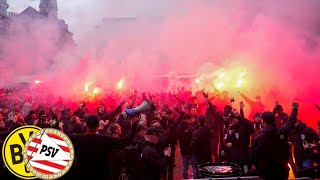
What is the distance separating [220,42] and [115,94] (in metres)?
4.08

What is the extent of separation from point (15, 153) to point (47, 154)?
335mm

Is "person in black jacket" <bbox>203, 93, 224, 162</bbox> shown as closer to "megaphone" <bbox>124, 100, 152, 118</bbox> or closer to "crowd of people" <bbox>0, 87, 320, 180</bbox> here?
"crowd of people" <bbox>0, 87, 320, 180</bbox>

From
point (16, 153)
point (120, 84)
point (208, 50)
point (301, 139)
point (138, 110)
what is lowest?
point (301, 139)

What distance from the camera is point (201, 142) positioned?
545 centimetres

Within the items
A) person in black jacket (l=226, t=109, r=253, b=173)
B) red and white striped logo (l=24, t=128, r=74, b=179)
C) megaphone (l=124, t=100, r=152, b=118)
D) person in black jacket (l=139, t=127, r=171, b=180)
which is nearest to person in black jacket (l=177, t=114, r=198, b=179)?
person in black jacket (l=226, t=109, r=253, b=173)

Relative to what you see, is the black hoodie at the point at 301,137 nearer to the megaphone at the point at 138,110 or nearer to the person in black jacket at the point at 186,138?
the person in black jacket at the point at 186,138

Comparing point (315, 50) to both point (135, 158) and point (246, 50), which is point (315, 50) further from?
point (135, 158)

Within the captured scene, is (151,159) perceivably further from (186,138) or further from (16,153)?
(186,138)

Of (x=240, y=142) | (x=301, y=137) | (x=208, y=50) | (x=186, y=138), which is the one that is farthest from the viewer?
(x=208, y=50)

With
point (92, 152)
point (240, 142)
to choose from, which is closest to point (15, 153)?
point (92, 152)

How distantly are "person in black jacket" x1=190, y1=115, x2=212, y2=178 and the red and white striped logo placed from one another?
2574 millimetres

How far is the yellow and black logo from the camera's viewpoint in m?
3.30

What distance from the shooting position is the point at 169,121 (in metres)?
6.24

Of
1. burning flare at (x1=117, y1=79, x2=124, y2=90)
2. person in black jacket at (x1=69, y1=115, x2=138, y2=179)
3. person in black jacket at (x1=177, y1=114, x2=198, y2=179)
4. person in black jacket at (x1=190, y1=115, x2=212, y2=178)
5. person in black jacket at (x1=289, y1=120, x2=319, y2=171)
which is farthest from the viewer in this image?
burning flare at (x1=117, y1=79, x2=124, y2=90)
